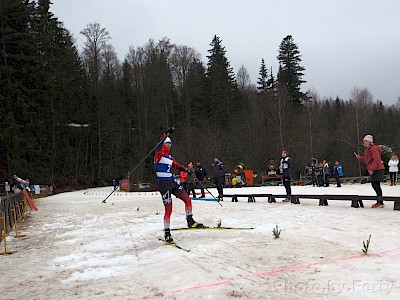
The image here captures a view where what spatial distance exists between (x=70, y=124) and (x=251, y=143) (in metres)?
25.2

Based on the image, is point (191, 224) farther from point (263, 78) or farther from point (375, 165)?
point (263, 78)

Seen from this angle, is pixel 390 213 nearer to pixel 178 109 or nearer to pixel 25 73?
pixel 25 73

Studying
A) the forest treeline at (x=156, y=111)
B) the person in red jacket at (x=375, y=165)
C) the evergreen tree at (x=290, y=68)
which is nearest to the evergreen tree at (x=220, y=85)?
the forest treeline at (x=156, y=111)

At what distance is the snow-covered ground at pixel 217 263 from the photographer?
446 cm

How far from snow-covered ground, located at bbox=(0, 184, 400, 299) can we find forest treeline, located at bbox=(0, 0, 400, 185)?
107ft

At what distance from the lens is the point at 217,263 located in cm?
560

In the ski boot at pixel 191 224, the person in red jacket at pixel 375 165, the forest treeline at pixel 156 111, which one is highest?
the forest treeline at pixel 156 111

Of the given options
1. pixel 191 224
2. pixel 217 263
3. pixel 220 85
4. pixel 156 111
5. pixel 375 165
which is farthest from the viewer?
pixel 220 85

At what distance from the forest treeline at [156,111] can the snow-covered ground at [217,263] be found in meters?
32.5

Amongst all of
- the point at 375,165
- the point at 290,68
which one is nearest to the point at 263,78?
the point at 290,68

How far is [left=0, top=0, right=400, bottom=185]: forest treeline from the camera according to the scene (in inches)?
1764

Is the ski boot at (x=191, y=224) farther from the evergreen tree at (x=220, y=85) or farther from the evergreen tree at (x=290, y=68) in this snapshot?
the evergreen tree at (x=290, y=68)

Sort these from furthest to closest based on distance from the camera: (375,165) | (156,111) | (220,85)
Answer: (220,85)
(156,111)
(375,165)

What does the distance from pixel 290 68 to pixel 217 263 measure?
62.1 m
